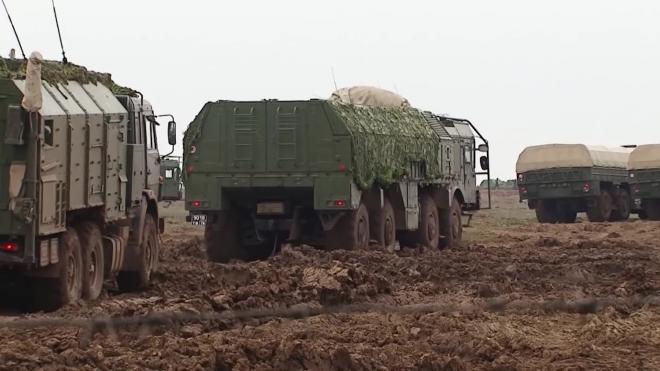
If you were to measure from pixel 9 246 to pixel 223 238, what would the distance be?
9274 millimetres

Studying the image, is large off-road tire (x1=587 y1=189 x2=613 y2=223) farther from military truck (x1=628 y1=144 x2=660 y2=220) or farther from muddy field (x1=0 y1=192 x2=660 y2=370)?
muddy field (x1=0 y1=192 x2=660 y2=370)

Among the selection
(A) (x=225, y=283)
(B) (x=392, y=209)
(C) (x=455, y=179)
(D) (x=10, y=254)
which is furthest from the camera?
(C) (x=455, y=179)

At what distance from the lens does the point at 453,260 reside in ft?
67.3

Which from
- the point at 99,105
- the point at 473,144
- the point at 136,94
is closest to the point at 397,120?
the point at 473,144

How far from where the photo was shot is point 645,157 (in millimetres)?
40406

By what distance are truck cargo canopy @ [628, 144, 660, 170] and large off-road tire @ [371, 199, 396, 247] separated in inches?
730

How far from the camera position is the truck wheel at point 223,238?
2147 cm

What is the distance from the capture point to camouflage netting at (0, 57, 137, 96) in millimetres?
12836

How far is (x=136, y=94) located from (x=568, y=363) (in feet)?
30.6

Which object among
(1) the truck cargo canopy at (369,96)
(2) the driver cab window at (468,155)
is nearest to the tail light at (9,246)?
(1) the truck cargo canopy at (369,96)

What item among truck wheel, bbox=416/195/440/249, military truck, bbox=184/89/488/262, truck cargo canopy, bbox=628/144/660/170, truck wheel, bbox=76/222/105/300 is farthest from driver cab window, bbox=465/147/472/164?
truck wheel, bbox=76/222/105/300

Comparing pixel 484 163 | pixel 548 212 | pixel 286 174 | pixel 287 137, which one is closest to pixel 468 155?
A: pixel 484 163

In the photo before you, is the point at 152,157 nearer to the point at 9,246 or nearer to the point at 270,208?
the point at 270,208

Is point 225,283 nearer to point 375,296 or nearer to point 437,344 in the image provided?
point 375,296
